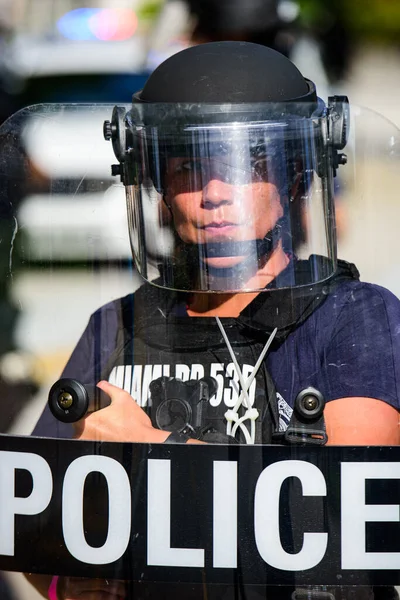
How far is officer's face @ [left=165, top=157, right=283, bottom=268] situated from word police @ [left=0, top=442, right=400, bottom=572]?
1.21 ft

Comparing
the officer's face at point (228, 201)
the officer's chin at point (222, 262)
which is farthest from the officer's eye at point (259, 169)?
the officer's chin at point (222, 262)

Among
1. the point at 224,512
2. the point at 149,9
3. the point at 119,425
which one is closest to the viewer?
the point at 224,512

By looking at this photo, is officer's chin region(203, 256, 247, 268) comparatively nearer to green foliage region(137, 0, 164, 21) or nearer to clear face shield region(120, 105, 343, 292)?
clear face shield region(120, 105, 343, 292)

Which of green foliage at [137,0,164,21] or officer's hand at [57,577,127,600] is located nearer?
officer's hand at [57,577,127,600]

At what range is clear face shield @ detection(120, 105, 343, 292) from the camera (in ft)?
4.83

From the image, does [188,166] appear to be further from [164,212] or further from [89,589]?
[89,589]

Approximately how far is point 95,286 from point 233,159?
321 mm

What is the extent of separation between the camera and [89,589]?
1.41 meters

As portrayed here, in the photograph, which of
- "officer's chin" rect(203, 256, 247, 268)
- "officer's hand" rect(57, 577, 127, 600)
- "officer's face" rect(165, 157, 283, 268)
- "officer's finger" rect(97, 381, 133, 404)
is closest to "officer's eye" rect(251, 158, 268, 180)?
"officer's face" rect(165, 157, 283, 268)

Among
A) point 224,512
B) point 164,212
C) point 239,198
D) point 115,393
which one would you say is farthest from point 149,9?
point 224,512

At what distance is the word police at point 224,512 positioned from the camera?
134 centimetres

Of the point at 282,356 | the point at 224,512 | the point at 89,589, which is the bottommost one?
the point at 89,589

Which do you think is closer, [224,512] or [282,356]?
[224,512]

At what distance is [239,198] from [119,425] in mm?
428
